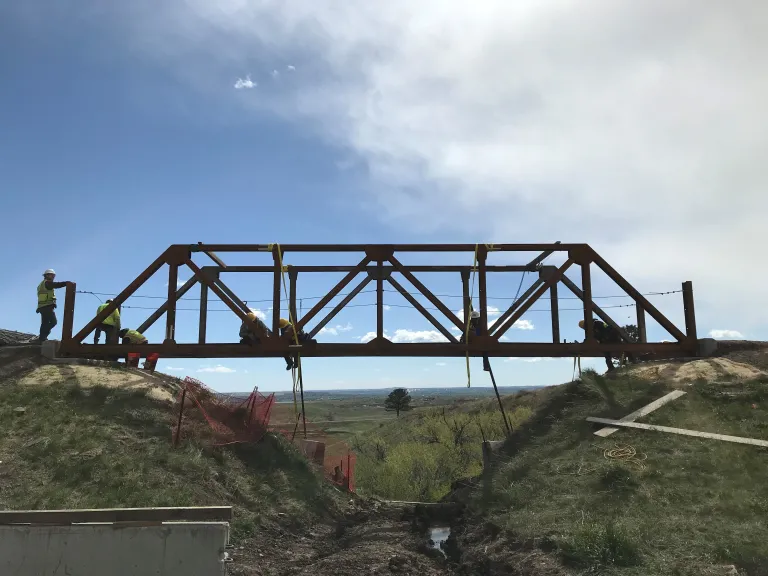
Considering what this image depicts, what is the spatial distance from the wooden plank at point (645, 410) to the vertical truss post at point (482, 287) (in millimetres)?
3103

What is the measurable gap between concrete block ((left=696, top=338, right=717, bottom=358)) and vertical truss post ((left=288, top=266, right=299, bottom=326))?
29.0 feet

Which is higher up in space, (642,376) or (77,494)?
(642,376)

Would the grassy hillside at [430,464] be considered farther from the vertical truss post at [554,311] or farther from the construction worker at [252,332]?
the construction worker at [252,332]

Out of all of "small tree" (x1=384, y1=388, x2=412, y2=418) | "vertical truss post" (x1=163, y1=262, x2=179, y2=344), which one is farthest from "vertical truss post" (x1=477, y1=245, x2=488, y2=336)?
"small tree" (x1=384, y1=388, x2=412, y2=418)

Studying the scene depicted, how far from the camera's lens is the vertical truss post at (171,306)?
12203 millimetres

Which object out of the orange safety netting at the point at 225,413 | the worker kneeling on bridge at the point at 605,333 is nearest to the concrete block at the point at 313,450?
the orange safety netting at the point at 225,413

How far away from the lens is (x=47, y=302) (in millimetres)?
12195

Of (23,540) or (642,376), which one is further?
(642,376)

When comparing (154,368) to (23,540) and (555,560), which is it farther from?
(555,560)

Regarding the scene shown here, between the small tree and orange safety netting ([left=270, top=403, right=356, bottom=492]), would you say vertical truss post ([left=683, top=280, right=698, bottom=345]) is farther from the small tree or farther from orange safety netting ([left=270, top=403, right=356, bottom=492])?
the small tree

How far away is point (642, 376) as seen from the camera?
11898mm

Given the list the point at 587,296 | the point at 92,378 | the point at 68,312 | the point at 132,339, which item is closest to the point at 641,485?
the point at 587,296

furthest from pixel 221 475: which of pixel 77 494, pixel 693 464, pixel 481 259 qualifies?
pixel 693 464

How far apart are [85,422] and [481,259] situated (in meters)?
8.17
